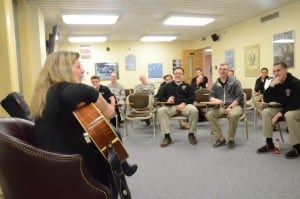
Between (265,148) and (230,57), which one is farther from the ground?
(230,57)

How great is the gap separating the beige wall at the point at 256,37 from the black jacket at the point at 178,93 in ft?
8.32

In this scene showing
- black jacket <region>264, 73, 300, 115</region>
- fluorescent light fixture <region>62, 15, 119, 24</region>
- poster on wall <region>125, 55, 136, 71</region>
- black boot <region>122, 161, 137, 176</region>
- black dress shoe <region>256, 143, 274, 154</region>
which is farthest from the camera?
poster on wall <region>125, 55, 136, 71</region>

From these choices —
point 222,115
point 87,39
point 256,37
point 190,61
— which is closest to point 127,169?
point 222,115

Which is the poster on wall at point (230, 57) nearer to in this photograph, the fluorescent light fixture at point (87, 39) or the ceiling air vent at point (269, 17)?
the ceiling air vent at point (269, 17)

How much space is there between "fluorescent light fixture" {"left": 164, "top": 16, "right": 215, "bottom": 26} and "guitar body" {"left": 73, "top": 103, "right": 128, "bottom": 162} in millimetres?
5251

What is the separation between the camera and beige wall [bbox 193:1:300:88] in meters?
5.59

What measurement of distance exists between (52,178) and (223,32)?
7.98m

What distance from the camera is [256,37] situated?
6.85 meters

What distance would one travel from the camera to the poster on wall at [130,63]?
9.98m

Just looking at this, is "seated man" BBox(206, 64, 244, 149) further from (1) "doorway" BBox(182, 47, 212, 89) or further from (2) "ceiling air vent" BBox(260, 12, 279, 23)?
(1) "doorway" BBox(182, 47, 212, 89)

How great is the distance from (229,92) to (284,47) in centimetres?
252

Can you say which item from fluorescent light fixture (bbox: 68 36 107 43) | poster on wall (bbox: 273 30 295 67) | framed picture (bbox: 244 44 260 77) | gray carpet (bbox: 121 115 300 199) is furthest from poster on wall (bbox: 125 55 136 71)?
gray carpet (bbox: 121 115 300 199)

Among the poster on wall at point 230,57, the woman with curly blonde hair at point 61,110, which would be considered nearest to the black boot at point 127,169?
the woman with curly blonde hair at point 61,110

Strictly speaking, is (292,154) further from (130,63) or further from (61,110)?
(130,63)
